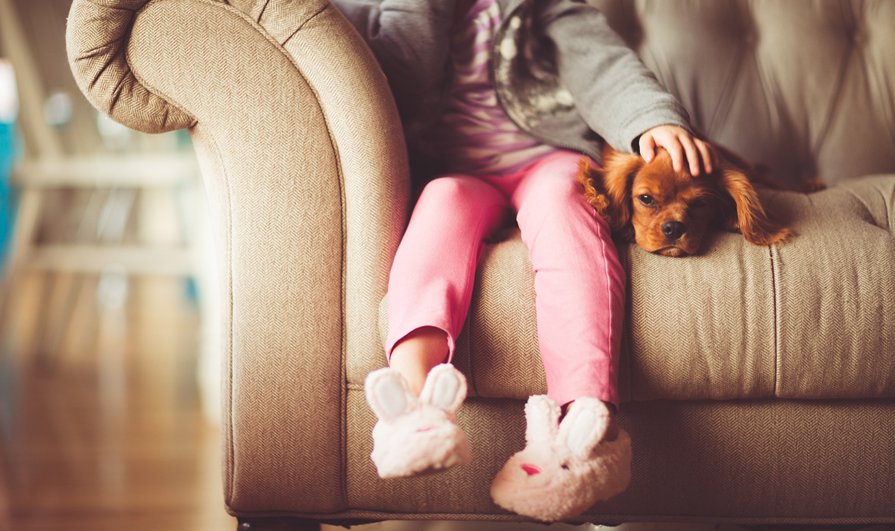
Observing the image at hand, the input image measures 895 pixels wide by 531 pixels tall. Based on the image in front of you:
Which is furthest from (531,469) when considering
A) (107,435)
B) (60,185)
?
(60,185)

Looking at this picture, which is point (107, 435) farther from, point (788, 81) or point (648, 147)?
point (788, 81)

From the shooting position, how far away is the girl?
0.77 m

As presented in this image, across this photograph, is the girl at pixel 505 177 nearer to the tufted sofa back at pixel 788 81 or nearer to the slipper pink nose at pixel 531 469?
the slipper pink nose at pixel 531 469

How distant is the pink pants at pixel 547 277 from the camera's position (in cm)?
82

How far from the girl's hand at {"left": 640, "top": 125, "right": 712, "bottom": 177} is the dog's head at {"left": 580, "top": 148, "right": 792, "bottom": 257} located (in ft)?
0.05

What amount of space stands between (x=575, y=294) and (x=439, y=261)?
17 cm

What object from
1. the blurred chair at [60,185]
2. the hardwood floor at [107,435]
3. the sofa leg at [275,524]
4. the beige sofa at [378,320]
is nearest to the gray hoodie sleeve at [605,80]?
the beige sofa at [378,320]

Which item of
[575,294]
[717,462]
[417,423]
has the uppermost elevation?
[575,294]

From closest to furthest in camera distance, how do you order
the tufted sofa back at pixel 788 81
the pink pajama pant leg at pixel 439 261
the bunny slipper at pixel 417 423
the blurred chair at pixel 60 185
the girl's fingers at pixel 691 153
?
the bunny slipper at pixel 417 423 < the pink pajama pant leg at pixel 439 261 < the girl's fingers at pixel 691 153 < the tufted sofa back at pixel 788 81 < the blurred chair at pixel 60 185

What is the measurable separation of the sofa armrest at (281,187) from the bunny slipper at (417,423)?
176 mm

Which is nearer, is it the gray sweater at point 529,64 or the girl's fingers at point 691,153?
the girl's fingers at point 691,153

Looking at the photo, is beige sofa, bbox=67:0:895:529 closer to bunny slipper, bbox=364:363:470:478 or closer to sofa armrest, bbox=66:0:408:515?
sofa armrest, bbox=66:0:408:515

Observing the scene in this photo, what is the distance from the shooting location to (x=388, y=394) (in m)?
0.75

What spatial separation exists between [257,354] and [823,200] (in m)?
0.81
